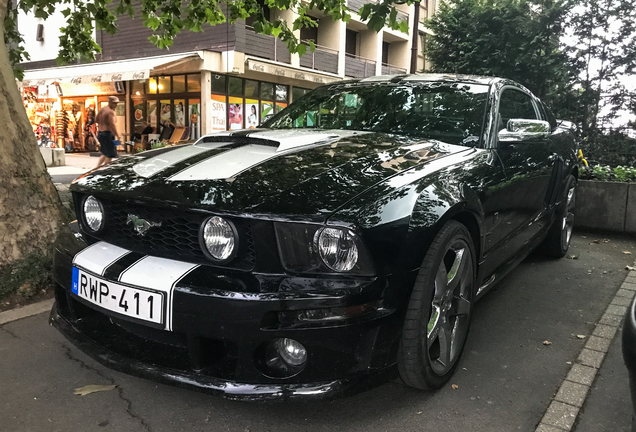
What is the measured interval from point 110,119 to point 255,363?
9.69m

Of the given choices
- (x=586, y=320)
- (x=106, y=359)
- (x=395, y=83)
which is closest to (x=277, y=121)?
(x=395, y=83)

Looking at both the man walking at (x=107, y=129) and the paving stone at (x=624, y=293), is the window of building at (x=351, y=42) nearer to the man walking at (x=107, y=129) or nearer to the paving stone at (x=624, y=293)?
the man walking at (x=107, y=129)

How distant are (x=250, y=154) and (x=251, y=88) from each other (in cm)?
1734

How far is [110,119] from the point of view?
10320 mm

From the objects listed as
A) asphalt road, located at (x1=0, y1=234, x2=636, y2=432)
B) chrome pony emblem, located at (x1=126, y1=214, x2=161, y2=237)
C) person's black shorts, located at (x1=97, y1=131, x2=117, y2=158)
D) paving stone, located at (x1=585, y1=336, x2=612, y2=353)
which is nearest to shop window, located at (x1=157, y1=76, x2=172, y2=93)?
person's black shorts, located at (x1=97, y1=131, x2=117, y2=158)

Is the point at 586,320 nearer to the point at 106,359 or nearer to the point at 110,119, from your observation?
the point at 106,359

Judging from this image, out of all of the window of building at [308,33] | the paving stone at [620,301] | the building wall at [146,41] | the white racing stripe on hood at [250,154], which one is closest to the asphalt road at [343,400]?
the paving stone at [620,301]

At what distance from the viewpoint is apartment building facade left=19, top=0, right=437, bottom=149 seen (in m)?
17.0

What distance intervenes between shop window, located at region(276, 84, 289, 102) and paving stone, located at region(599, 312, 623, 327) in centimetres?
1808

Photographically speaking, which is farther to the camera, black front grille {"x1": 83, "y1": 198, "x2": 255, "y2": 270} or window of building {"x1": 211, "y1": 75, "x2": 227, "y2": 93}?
window of building {"x1": 211, "y1": 75, "x2": 227, "y2": 93}

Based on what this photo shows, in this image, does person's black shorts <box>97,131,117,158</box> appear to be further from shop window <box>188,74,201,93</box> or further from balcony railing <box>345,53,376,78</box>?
balcony railing <box>345,53,376,78</box>

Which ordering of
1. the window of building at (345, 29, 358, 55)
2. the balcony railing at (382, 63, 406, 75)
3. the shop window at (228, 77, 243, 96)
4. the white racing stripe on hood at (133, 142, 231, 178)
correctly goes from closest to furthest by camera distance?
1. the white racing stripe on hood at (133, 142, 231, 178)
2. the shop window at (228, 77, 243, 96)
3. the window of building at (345, 29, 358, 55)
4. the balcony railing at (382, 63, 406, 75)

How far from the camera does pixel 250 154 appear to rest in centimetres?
245

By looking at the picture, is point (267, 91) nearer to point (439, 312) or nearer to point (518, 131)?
point (518, 131)
